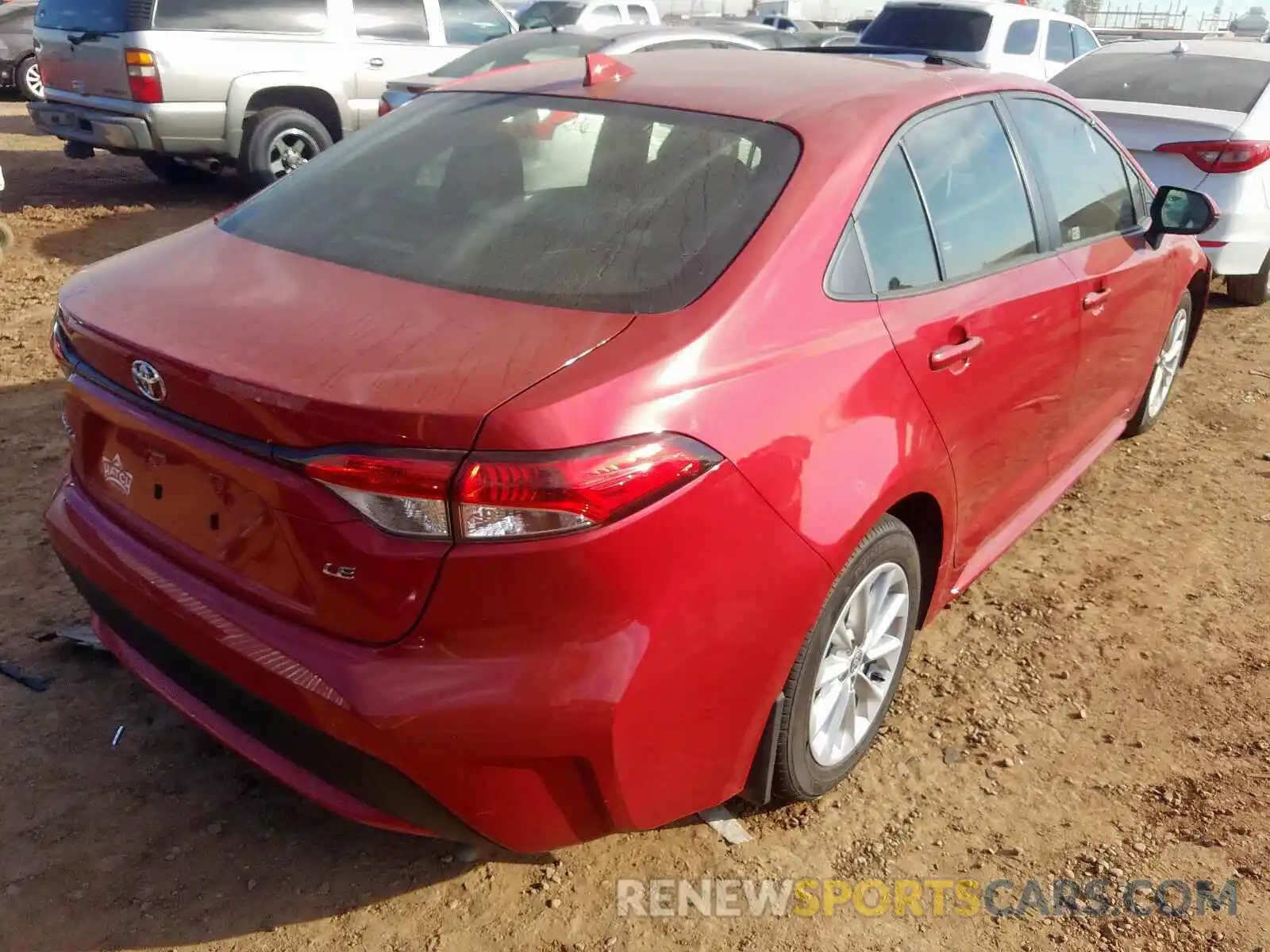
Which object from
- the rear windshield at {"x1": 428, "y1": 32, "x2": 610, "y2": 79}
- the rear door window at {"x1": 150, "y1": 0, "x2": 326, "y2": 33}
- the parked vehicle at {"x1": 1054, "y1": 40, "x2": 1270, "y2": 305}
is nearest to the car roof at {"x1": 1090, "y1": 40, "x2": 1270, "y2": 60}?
the parked vehicle at {"x1": 1054, "y1": 40, "x2": 1270, "y2": 305}

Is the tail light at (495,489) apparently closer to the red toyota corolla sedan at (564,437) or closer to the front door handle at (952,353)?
the red toyota corolla sedan at (564,437)

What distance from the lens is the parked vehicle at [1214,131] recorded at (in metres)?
6.19

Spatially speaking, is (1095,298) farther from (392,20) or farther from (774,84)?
(392,20)

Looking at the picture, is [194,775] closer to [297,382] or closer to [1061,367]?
[297,382]

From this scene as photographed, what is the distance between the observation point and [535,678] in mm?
1852

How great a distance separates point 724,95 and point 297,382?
135cm

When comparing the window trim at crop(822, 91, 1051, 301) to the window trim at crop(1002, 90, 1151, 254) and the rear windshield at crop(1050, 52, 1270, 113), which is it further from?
the rear windshield at crop(1050, 52, 1270, 113)

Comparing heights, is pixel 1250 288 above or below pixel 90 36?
below

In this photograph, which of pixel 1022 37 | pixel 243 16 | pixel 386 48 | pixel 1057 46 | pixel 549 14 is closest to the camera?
pixel 243 16

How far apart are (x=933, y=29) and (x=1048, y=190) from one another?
8835 millimetres

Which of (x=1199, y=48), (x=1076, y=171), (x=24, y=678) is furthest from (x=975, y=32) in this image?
(x=24, y=678)

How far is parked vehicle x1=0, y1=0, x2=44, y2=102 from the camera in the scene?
1530 cm

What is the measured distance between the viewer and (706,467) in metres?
1.94

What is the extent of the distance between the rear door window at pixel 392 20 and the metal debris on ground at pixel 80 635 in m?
7.38
